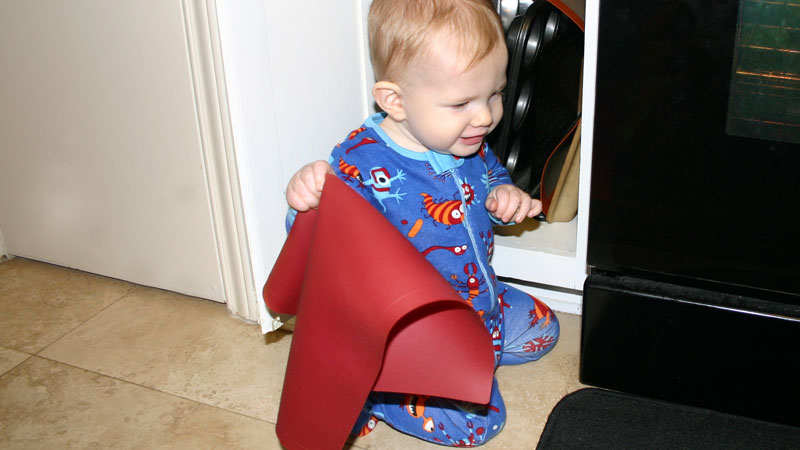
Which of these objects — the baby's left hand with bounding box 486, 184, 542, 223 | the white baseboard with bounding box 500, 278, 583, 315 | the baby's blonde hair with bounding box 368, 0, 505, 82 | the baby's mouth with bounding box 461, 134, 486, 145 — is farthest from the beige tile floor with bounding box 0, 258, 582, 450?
the baby's blonde hair with bounding box 368, 0, 505, 82

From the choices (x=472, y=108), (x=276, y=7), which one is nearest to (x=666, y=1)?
(x=472, y=108)

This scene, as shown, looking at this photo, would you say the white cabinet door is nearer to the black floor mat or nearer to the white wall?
the white wall

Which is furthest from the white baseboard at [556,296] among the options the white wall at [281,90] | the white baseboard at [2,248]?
the white baseboard at [2,248]

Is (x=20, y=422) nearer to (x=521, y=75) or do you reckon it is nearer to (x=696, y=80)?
(x=521, y=75)

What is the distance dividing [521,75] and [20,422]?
0.83 meters

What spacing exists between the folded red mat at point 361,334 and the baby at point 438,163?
1.4 inches

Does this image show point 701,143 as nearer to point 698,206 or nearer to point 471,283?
point 698,206

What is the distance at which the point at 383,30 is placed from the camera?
2.82ft

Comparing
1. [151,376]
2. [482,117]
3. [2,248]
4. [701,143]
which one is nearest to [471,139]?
[482,117]

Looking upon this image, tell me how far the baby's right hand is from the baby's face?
0.12m

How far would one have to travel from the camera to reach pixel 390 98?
0.89 metres

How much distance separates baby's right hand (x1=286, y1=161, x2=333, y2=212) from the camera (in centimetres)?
88

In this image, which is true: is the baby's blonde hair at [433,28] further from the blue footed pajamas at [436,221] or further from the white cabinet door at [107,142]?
the white cabinet door at [107,142]

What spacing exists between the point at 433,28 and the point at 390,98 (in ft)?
0.33
